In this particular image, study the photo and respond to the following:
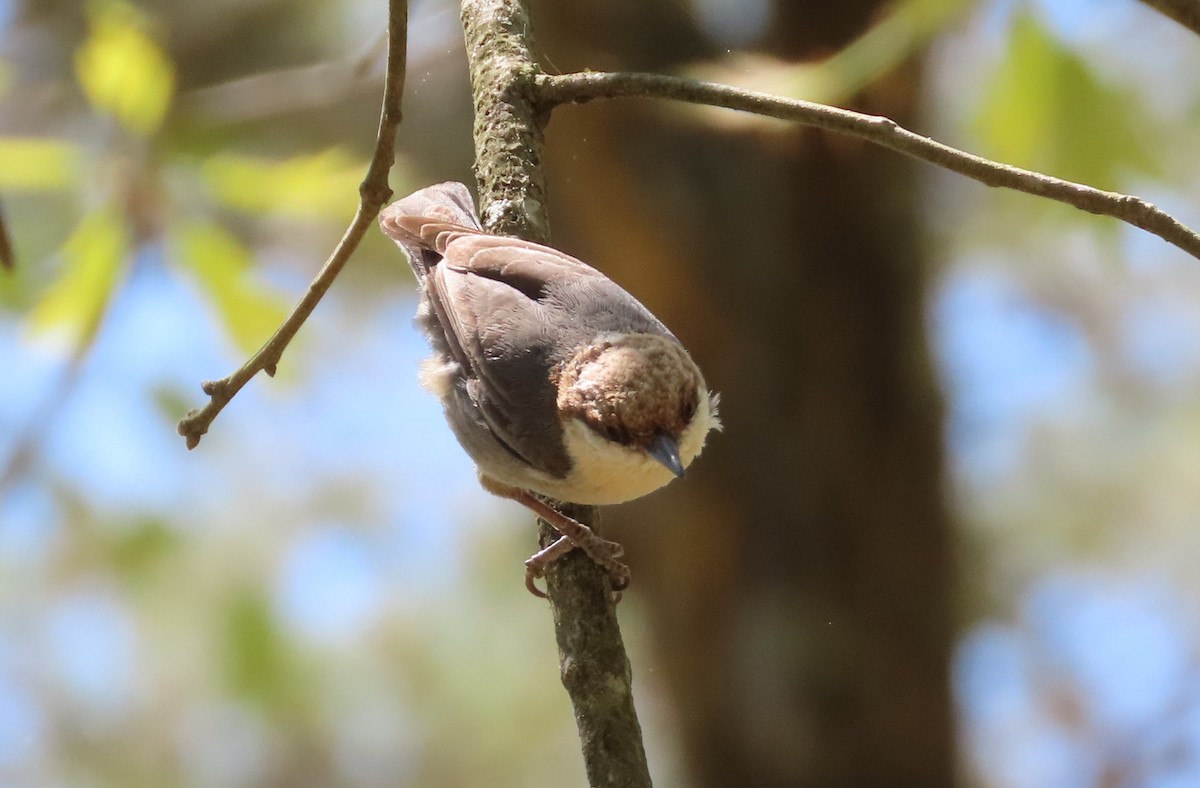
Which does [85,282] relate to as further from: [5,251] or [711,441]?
[711,441]

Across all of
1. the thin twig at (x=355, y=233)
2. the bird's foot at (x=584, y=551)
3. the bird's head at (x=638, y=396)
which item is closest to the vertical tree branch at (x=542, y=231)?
the bird's foot at (x=584, y=551)

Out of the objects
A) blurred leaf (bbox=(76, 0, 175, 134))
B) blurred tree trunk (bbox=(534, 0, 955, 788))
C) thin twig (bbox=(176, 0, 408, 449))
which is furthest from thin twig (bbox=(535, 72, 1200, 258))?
blurred tree trunk (bbox=(534, 0, 955, 788))

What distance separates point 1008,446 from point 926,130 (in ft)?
4.82

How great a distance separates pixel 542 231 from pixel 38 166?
43.8 inches

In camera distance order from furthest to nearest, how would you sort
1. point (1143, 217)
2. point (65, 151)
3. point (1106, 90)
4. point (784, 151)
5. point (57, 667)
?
point (57, 667) < point (784, 151) < point (65, 151) < point (1106, 90) < point (1143, 217)

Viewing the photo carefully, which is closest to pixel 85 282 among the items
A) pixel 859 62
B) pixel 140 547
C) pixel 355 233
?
pixel 355 233

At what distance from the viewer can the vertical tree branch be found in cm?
156

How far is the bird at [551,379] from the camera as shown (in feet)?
6.06

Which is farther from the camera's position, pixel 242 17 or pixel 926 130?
pixel 242 17

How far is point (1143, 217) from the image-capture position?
1.38 meters

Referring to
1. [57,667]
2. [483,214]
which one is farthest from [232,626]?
[483,214]

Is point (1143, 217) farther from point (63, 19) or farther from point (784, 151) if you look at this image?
point (63, 19)

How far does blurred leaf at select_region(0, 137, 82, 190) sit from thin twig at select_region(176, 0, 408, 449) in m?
0.82

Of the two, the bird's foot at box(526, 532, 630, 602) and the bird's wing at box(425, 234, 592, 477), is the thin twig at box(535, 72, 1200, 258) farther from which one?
the bird's foot at box(526, 532, 630, 602)
